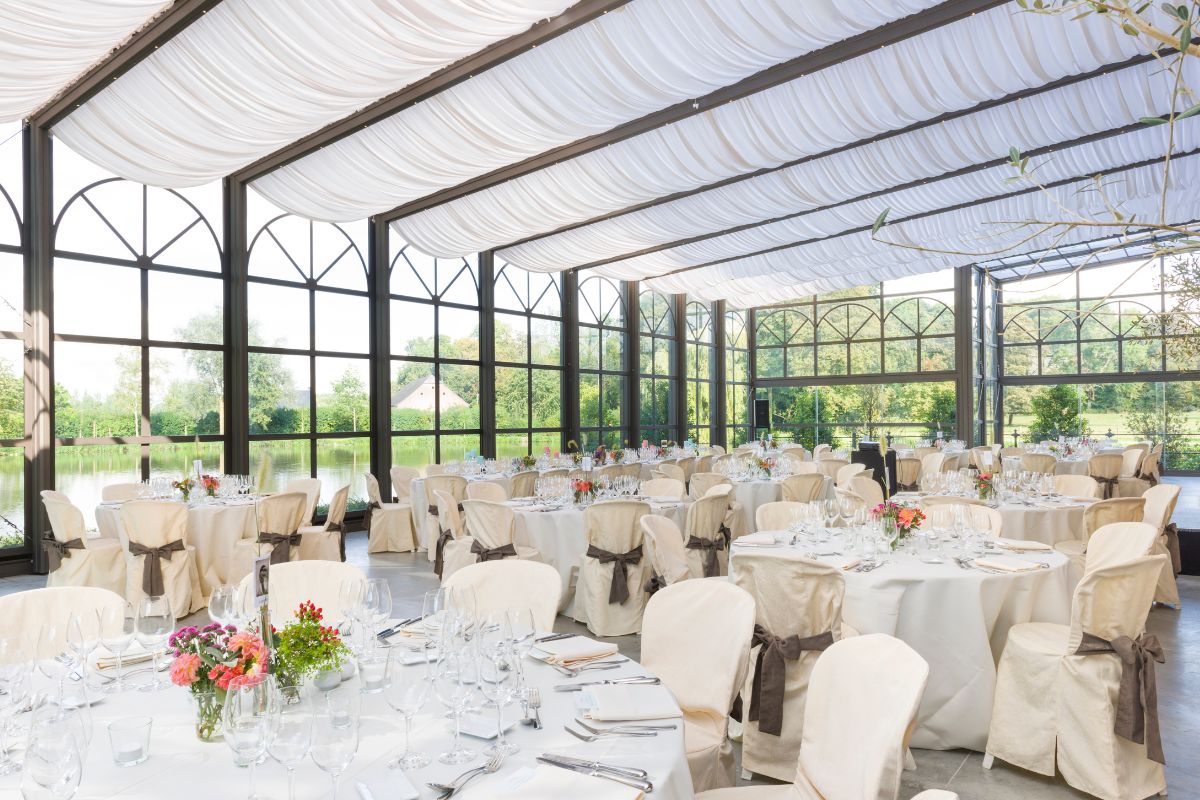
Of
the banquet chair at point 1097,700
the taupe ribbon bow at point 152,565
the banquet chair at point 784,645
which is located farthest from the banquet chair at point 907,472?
the taupe ribbon bow at point 152,565

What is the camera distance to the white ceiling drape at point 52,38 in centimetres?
493

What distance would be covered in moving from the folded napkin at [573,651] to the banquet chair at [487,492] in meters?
4.35

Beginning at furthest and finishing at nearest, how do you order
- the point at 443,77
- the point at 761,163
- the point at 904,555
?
1. the point at 761,163
2. the point at 443,77
3. the point at 904,555

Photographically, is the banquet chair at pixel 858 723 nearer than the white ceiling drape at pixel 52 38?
Yes

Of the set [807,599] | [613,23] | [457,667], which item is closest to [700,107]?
[613,23]

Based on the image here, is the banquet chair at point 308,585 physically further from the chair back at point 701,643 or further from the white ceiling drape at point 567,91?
the white ceiling drape at point 567,91

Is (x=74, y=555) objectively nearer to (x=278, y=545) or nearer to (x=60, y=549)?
(x=60, y=549)

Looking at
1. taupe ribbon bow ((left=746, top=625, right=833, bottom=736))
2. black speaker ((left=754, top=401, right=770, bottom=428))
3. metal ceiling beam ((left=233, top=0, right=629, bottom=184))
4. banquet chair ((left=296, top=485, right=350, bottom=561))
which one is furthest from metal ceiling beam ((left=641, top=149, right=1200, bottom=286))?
taupe ribbon bow ((left=746, top=625, right=833, bottom=736))

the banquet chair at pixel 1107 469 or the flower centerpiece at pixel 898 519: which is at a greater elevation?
the flower centerpiece at pixel 898 519

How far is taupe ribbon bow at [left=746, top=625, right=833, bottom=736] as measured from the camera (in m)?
3.34

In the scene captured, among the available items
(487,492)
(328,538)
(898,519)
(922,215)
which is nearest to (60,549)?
(328,538)

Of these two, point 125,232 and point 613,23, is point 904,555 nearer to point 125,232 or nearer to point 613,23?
point 613,23

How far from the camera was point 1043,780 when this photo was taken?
3.38 m

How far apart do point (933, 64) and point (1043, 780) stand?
6.45m
